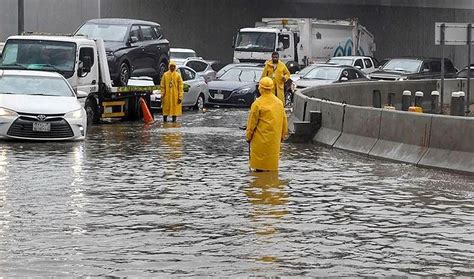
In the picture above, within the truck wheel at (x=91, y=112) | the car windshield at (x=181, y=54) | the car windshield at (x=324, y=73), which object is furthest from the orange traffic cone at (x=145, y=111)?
the car windshield at (x=181, y=54)

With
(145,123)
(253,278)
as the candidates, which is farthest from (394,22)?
(253,278)

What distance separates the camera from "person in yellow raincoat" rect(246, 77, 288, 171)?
1792cm

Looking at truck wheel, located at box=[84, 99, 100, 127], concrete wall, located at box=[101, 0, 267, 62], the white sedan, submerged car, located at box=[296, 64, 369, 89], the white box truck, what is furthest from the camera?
concrete wall, located at box=[101, 0, 267, 62]

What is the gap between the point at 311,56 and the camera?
52562 mm

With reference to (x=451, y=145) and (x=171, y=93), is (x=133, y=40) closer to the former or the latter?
(x=171, y=93)

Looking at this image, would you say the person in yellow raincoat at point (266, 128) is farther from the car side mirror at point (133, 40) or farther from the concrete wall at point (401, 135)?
the car side mirror at point (133, 40)

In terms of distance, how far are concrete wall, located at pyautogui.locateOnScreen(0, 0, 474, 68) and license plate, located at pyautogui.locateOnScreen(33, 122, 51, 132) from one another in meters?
32.0

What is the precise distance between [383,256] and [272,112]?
281 inches

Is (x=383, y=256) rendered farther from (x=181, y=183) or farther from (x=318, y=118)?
(x=318, y=118)

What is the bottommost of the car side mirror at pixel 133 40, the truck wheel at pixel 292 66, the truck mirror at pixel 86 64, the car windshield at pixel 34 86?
the truck wheel at pixel 292 66

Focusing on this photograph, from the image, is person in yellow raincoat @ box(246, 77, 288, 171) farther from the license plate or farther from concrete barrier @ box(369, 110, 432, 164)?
the license plate

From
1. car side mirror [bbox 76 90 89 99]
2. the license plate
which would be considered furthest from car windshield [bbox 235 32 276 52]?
the license plate

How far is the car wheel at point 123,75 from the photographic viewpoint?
3316 cm

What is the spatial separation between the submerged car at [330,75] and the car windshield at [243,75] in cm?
143
